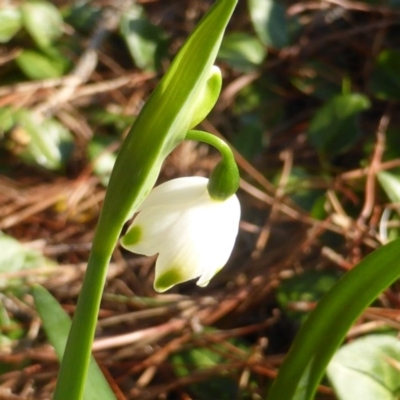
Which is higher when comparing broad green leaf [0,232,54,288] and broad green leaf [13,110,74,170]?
broad green leaf [13,110,74,170]

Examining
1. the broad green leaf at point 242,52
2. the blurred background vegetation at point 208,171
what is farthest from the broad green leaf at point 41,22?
the broad green leaf at point 242,52

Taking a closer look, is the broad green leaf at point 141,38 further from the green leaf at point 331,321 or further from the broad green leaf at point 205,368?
the green leaf at point 331,321

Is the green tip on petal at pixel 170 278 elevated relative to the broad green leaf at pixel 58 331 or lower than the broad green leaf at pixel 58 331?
elevated

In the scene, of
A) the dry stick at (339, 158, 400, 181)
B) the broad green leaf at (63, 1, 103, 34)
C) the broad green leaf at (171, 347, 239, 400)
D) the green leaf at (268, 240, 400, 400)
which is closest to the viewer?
the green leaf at (268, 240, 400, 400)

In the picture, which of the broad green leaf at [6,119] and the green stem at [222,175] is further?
the broad green leaf at [6,119]

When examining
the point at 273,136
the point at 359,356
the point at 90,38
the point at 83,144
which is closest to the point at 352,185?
the point at 273,136

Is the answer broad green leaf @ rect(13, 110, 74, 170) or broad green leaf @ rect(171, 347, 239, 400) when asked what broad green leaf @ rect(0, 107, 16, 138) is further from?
broad green leaf @ rect(171, 347, 239, 400)

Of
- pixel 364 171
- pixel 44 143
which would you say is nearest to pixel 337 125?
pixel 364 171

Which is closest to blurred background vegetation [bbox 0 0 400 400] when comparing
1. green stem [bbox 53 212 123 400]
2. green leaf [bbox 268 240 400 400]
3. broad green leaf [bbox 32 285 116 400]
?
green leaf [bbox 268 240 400 400]
